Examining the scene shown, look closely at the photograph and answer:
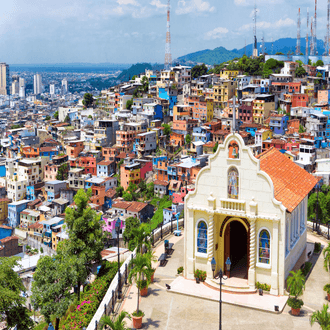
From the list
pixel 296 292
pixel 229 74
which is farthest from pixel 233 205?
pixel 229 74

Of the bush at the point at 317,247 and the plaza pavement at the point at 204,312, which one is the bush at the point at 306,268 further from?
the bush at the point at 317,247

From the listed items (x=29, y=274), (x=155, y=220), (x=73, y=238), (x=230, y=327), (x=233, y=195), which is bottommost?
(x=29, y=274)

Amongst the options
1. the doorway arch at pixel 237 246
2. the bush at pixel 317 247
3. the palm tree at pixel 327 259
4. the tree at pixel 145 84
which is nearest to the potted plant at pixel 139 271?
the doorway arch at pixel 237 246

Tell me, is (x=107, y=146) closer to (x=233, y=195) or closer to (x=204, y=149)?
(x=204, y=149)

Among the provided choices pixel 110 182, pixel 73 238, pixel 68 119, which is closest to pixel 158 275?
pixel 73 238

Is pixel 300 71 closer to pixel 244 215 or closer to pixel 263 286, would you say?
pixel 244 215

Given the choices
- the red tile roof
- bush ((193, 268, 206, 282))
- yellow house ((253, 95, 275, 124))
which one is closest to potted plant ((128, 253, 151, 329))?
bush ((193, 268, 206, 282))

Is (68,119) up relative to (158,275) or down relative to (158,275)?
up
